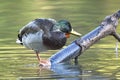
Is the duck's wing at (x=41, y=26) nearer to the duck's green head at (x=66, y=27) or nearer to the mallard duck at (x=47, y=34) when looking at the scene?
the mallard duck at (x=47, y=34)

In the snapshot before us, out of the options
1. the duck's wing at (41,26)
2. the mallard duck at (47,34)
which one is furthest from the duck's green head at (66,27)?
the duck's wing at (41,26)

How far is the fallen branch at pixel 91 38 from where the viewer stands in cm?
1067

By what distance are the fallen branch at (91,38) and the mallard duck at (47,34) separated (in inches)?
20.4

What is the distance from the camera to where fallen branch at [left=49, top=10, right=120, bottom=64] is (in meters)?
10.7

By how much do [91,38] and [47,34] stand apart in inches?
35.4

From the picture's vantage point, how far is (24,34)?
10758 mm

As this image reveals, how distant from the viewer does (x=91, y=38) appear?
10.7m

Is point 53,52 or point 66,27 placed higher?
point 66,27

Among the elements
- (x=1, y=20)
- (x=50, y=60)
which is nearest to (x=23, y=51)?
(x=50, y=60)

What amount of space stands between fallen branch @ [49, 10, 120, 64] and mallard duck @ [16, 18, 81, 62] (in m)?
0.52

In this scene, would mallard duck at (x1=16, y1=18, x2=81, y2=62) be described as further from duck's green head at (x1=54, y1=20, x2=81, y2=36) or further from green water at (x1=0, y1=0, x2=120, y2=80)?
green water at (x1=0, y1=0, x2=120, y2=80)

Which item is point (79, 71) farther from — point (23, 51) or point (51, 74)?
point (23, 51)

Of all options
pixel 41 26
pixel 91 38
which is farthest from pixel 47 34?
pixel 91 38

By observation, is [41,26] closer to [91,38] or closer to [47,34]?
[47,34]
